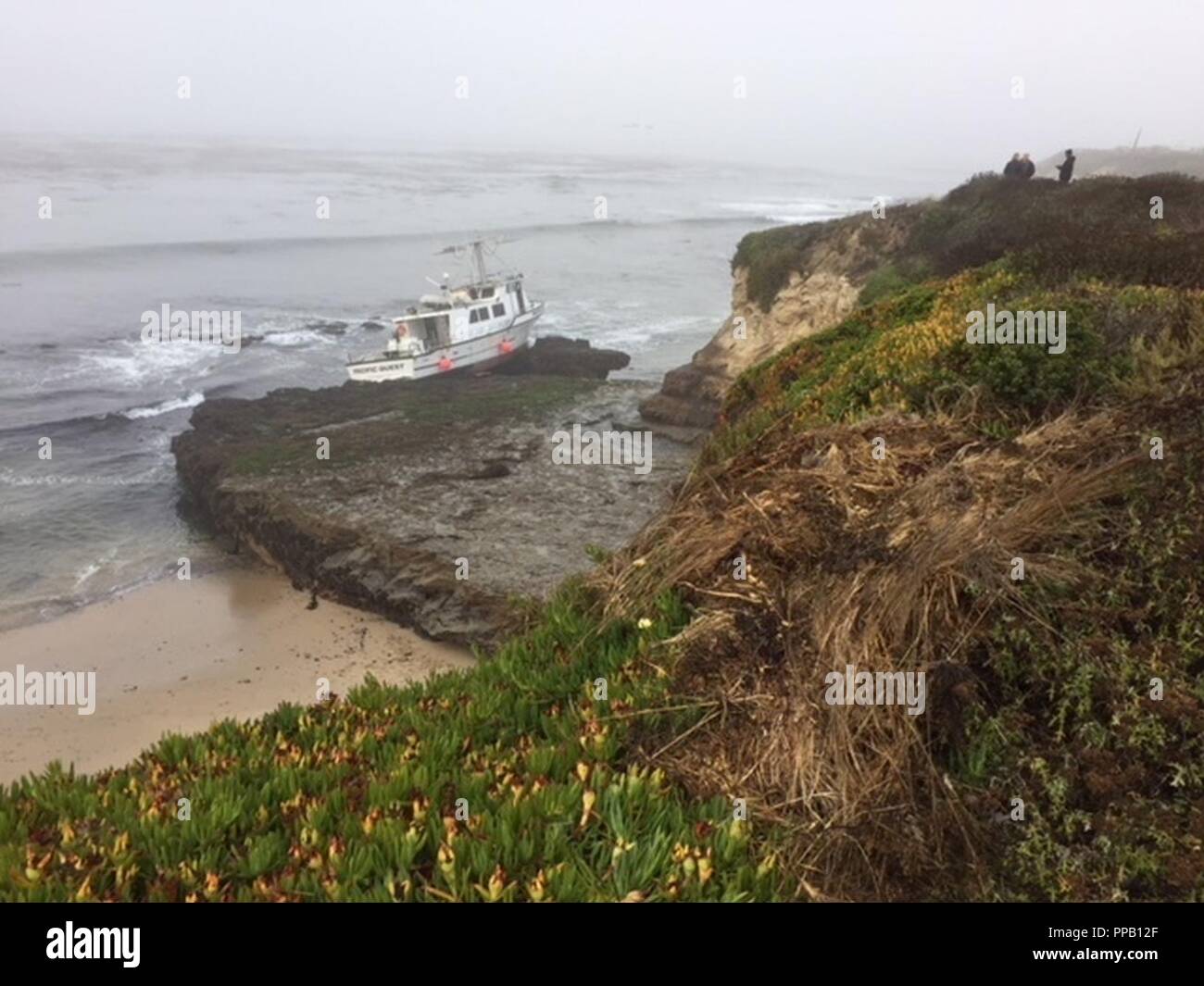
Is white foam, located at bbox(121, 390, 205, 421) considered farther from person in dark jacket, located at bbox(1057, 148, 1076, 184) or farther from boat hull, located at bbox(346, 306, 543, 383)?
person in dark jacket, located at bbox(1057, 148, 1076, 184)

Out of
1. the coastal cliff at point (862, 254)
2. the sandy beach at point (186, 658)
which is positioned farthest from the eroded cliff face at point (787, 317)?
the sandy beach at point (186, 658)

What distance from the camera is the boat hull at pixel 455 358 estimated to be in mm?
28094

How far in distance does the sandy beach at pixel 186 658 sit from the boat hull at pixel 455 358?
40.2 ft

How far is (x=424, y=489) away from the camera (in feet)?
61.4

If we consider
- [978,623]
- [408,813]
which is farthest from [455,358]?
[408,813]

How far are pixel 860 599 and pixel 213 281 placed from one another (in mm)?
48405

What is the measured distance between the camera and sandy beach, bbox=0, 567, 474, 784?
1213 centimetres

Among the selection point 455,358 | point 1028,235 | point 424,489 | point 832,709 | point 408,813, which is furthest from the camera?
point 455,358

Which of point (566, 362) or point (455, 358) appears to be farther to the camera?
point (566, 362)

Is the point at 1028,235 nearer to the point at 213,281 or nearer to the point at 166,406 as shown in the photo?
the point at 166,406

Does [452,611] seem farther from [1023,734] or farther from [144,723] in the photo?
[1023,734]

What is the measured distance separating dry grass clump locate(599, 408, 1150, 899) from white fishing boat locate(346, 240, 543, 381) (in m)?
22.3

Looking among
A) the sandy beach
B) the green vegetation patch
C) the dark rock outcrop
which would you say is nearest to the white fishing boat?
the dark rock outcrop
